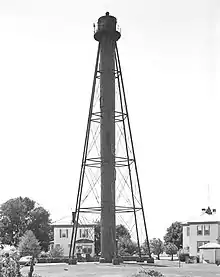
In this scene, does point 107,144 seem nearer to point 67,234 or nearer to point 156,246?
point 67,234

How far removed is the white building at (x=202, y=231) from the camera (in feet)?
294

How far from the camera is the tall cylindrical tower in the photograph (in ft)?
176

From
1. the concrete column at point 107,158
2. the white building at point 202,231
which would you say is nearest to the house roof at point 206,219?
the white building at point 202,231

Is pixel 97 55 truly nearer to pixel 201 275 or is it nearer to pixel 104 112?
pixel 104 112

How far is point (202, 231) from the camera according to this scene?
90.8 m

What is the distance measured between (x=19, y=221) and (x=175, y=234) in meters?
35.4

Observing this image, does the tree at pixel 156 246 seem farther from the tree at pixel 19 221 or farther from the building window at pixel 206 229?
the tree at pixel 19 221

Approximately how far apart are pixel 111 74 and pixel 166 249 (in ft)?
168

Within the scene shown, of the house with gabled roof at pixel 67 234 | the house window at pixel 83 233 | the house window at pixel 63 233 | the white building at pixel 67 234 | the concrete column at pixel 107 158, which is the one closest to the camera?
the concrete column at pixel 107 158

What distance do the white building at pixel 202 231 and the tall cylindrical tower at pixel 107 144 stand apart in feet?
127

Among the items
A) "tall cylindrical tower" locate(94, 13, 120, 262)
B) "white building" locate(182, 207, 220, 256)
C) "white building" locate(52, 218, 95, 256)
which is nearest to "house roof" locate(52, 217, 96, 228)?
"white building" locate(52, 218, 95, 256)

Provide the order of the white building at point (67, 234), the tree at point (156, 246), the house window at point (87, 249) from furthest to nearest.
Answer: the tree at point (156, 246) → the white building at point (67, 234) → the house window at point (87, 249)

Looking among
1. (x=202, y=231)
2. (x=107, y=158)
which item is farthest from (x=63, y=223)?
(x=107, y=158)

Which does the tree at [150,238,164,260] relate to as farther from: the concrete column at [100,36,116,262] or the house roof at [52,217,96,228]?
the concrete column at [100,36,116,262]
